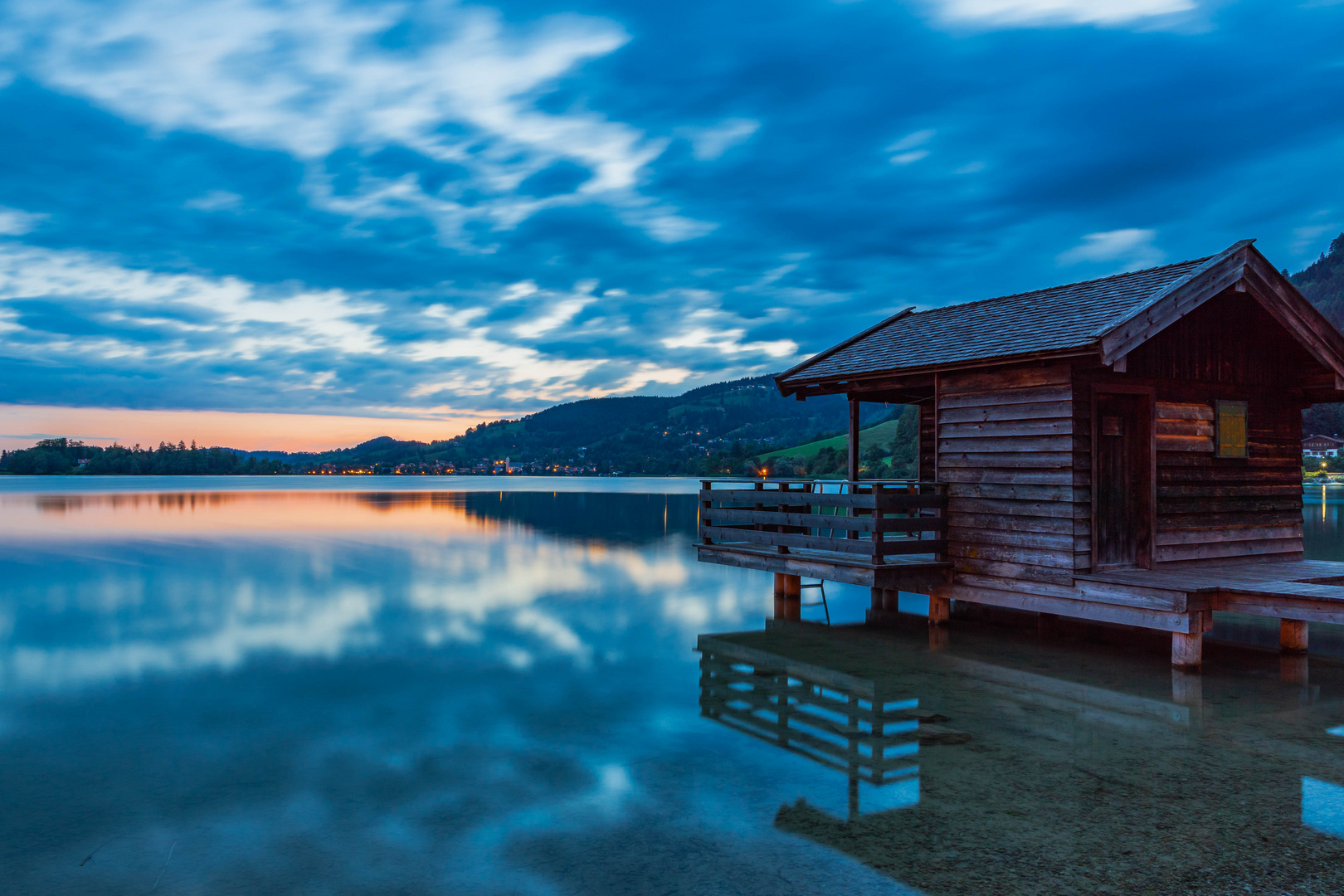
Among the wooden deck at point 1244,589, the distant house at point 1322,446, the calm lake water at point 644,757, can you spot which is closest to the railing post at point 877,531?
the calm lake water at point 644,757

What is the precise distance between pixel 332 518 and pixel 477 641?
118ft

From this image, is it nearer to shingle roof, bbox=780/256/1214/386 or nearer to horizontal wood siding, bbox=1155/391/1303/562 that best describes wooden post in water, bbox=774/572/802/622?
shingle roof, bbox=780/256/1214/386

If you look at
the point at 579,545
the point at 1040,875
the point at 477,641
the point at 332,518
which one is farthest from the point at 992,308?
the point at 332,518

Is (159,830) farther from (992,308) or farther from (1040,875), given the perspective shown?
(992,308)

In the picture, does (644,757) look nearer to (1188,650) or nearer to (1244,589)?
(1188,650)

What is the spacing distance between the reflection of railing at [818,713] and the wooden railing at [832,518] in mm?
2485

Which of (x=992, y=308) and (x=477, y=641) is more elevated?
(x=992, y=308)

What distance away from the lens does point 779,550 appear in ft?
49.8

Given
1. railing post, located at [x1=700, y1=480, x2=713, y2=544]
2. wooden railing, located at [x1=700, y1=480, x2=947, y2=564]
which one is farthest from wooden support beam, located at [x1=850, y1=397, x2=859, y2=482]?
railing post, located at [x1=700, y1=480, x2=713, y2=544]

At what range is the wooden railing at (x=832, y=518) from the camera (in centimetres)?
1288

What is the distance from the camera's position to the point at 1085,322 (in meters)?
11.9

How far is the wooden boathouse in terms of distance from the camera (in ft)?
37.6

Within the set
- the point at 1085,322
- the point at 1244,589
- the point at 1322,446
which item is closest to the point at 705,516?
the point at 1085,322

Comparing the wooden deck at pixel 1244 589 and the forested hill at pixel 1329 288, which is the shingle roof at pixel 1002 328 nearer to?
the wooden deck at pixel 1244 589
